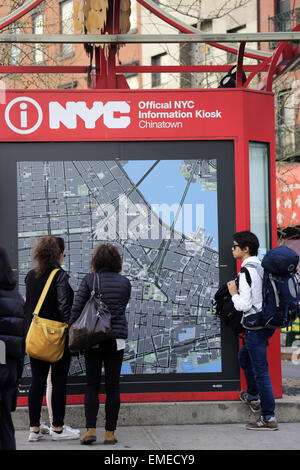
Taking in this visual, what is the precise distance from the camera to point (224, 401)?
8.05 m

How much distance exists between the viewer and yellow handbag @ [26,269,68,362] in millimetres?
7047

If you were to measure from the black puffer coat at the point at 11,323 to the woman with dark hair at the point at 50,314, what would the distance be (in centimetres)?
163

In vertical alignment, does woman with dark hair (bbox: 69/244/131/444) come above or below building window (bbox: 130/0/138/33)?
below

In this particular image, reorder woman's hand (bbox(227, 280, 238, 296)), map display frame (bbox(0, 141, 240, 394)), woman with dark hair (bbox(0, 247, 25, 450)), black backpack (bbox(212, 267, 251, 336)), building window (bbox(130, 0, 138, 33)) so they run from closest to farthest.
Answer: woman with dark hair (bbox(0, 247, 25, 450)) < woman's hand (bbox(227, 280, 238, 296)) < black backpack (bbox(212, 267, 251, 336)) < map display frame (bbox(0, 141, 240, 394)) < building window (bbox(130, 0, 138, 33))

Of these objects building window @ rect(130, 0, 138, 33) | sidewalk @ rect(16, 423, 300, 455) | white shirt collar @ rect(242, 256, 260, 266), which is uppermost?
building window @ rect(130, 0, 138, 33)

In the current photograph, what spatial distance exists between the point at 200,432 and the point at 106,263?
181 cm

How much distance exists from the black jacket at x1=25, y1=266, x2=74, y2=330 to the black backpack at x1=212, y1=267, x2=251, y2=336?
1530 millimetres

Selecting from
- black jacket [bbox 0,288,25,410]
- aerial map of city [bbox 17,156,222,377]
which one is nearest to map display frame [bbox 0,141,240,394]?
aerial map of city [bbox 17,156,222,377]

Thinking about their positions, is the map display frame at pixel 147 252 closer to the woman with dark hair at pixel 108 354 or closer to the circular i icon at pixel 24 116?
the circular i icon at pixel 24 116

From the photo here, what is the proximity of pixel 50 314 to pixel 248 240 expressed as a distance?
6.32ft

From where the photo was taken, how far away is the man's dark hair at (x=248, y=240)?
7.65 meters

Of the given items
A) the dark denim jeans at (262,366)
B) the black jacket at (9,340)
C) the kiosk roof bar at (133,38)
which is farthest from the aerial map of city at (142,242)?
the black jacket at (9,340)

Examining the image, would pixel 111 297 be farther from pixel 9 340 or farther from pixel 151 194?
pixel 9 340

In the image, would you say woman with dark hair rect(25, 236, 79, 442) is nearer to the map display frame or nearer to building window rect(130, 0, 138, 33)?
the map display frame
